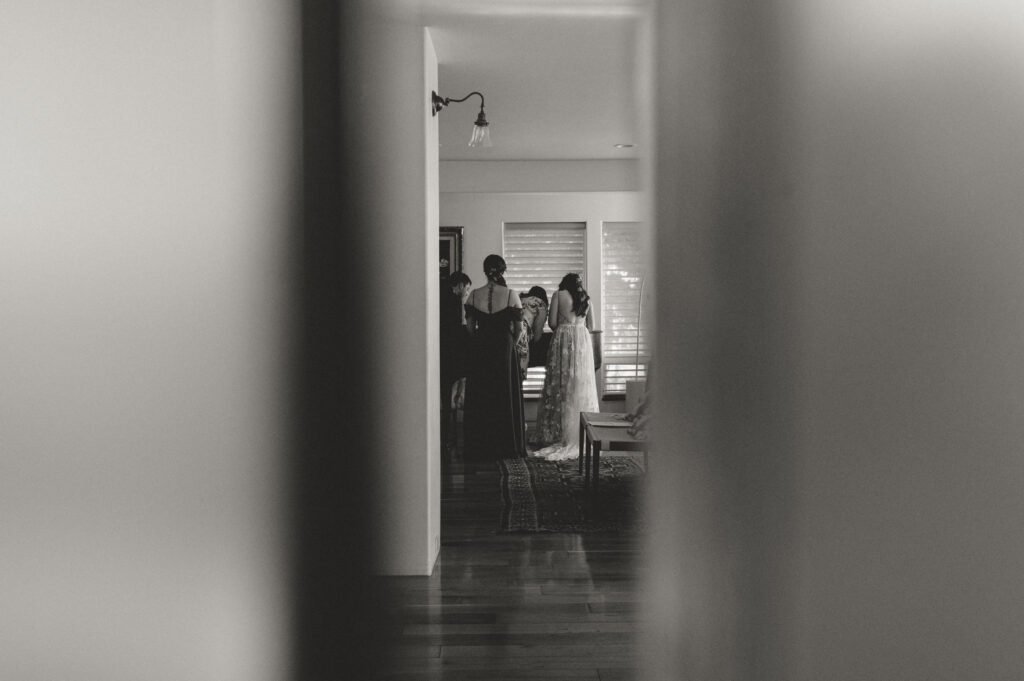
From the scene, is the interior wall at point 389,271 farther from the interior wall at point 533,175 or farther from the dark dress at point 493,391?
the interior wall at point 533,175

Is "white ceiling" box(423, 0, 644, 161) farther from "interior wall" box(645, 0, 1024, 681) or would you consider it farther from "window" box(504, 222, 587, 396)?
"interior wall" box(645, 0, 1024, 681)

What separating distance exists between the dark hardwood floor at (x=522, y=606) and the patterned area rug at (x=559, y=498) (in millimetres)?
123

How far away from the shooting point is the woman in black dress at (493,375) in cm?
541

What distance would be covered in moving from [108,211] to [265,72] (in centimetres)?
60

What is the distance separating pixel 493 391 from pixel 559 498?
123 centimetres

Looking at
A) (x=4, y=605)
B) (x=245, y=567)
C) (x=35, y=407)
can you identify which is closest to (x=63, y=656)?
(x=4, y=605)

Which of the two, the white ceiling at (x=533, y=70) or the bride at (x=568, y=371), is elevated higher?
the white ceiling at (x=533, y=70)

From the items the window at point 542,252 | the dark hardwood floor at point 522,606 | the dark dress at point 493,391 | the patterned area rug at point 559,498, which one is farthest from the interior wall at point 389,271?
the window at point 542,252

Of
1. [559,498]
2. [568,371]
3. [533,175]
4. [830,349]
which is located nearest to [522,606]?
[559,498]

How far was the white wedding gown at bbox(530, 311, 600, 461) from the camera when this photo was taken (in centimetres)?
580

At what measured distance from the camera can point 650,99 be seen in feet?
1.68

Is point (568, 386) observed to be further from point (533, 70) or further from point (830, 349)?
point (830, 349)

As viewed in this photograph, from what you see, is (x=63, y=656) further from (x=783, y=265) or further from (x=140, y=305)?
(x=783, y=265)

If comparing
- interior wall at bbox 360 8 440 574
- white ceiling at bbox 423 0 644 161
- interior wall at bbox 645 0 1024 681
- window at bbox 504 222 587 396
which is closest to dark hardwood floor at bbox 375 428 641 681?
interior wall at bbox 645 0 1024 681
